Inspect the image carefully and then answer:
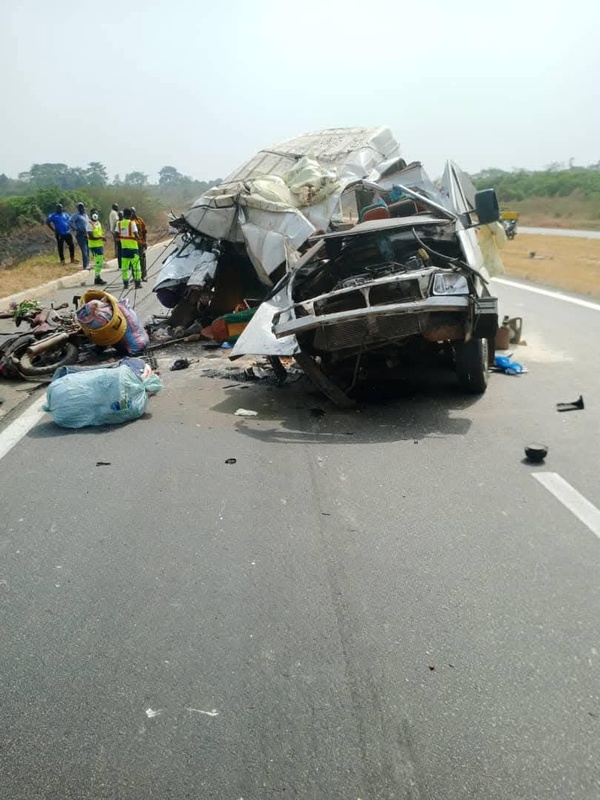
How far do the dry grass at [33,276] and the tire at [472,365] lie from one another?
12.5 meters

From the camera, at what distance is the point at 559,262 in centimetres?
2273

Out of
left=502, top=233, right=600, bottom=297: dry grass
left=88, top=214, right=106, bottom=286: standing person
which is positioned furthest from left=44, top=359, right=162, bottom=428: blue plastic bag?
left=88, top=214, right=106, bottom=286: standing person

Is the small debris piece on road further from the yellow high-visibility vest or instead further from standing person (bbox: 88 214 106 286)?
standing person (bbox: 88 214 106 286)

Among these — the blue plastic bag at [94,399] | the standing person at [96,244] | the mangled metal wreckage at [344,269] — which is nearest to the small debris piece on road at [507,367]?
the mangled metal wreckage at [344,269]

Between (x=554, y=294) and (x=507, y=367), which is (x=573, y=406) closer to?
(x=507, y=367)

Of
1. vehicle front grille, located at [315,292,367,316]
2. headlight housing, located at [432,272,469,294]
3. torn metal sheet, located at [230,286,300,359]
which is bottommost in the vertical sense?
torn metal sheet, located at [230,286,300,359]

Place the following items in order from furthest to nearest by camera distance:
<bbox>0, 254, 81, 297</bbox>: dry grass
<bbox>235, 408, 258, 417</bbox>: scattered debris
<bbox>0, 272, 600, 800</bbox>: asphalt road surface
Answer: <bbox>0, 254, 81, 297</bbox>: dry grass → <bbox>235, 408, 258, 417</bbox>: scattered debris → <bbox>0, 272, 600, 800</bbox>: asphalt road surface

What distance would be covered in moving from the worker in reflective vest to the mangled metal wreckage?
4365 mm

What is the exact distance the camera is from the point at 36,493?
16.8ft

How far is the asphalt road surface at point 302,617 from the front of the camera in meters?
2.54

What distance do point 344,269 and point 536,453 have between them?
356 centimetres

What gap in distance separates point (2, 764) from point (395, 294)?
5695 mm

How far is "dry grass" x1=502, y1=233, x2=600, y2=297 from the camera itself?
1704 cm

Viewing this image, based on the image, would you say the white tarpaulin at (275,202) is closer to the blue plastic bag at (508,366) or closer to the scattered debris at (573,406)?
the blue plastic bag at (508,366)
